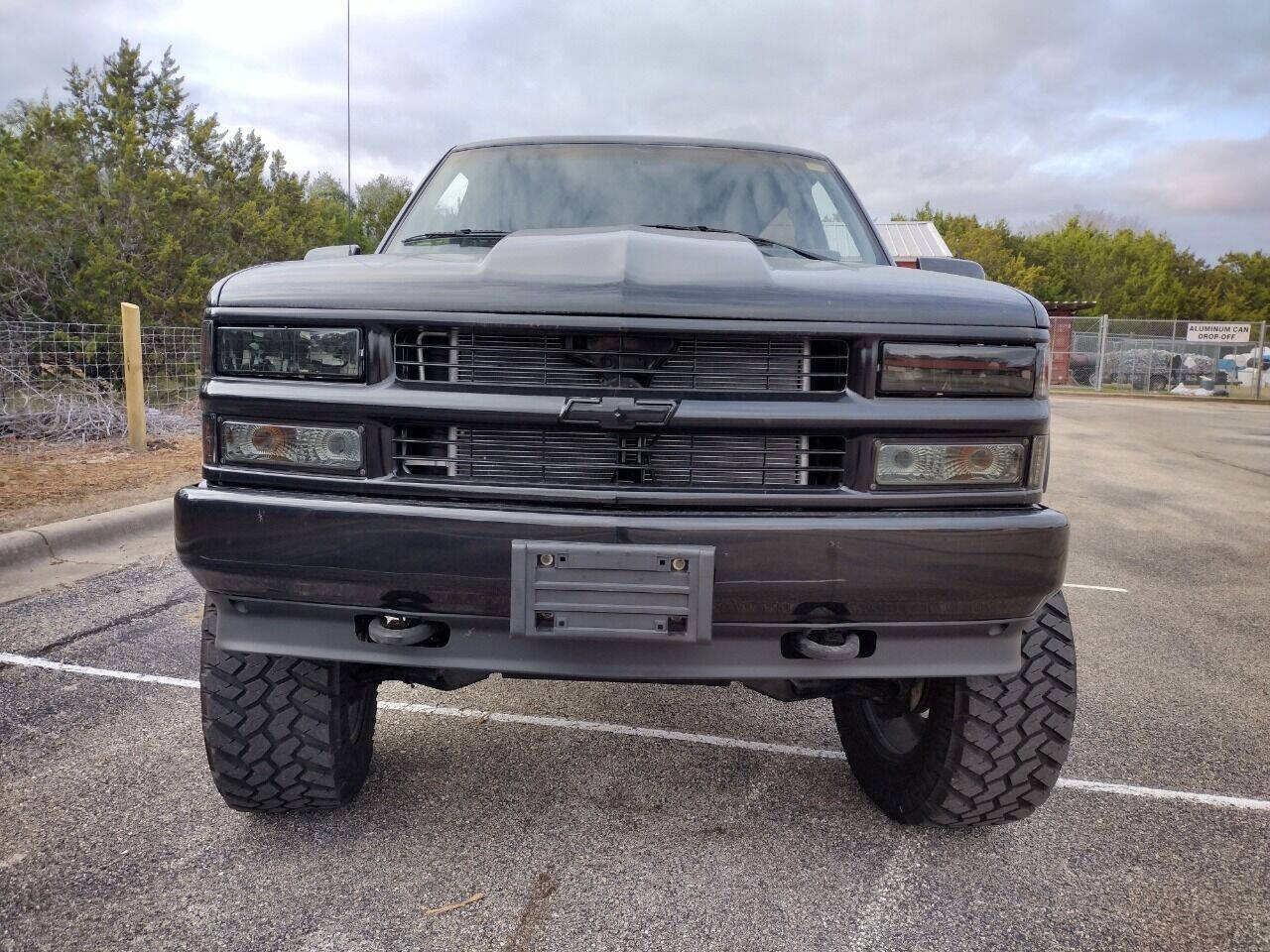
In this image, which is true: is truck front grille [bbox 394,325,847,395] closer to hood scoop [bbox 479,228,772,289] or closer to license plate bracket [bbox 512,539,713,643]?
hood scoop [bbox 479,228,772,289]

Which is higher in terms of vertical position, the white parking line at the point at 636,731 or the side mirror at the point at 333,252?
the side mirror at the point at 333,252

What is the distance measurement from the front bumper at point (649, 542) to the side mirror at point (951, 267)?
3.84 ft

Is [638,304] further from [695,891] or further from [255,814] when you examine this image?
[255,814]

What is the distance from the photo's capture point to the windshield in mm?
3033

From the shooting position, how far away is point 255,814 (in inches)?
95.8

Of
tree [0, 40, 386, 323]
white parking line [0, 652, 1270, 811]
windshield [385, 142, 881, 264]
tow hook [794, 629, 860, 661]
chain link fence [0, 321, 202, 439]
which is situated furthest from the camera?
tree [0, 40, 386, 323]

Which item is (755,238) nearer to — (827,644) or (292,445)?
(827,644)

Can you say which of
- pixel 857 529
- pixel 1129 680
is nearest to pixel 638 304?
pixel 857 529

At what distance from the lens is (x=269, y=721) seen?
225cm

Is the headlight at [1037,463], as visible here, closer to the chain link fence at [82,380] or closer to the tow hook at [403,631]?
the tow hook at [403,631]

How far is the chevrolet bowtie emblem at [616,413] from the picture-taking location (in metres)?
1.85

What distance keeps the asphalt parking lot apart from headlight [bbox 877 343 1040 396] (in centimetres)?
119

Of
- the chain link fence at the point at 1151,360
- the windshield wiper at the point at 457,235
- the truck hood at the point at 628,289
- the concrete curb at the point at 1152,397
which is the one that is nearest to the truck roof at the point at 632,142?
the windshield wiper at the point at 457,235

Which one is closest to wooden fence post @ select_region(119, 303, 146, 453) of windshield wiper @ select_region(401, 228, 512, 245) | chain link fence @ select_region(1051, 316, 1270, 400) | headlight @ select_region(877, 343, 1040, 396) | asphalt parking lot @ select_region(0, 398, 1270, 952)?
asphalt parking lot @ select_region(0, 398, 1270, 952)
